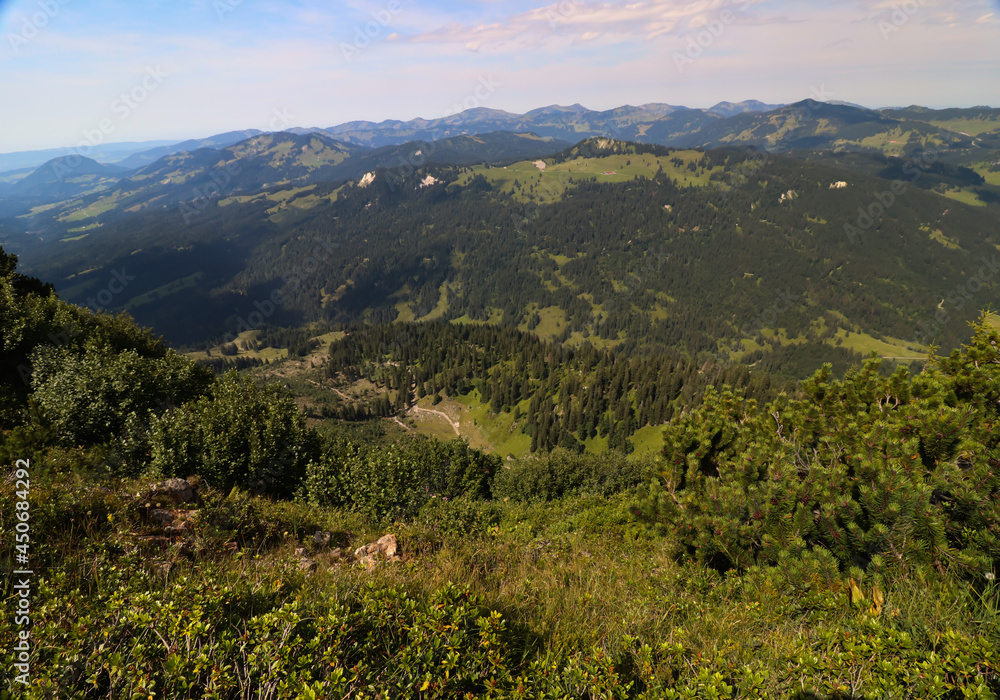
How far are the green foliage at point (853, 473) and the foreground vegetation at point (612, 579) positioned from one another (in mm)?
63

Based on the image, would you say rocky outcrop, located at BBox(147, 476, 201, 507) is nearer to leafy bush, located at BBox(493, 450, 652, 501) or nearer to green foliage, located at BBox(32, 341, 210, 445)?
green foliage, located at BBox(32, 341, 210, 445)

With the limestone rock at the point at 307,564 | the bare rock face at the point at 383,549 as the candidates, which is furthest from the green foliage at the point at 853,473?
the limestone rock at the point at 307,564

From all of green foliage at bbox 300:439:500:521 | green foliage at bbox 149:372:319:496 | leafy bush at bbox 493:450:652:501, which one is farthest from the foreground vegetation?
leafy bush at bbox 493:450:652:501

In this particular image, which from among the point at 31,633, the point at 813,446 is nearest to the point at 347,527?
the point at 31,633

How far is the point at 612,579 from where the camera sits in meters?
11.0

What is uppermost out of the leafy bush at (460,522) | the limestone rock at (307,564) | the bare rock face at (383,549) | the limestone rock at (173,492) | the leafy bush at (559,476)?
the limestone rock at (173,492)

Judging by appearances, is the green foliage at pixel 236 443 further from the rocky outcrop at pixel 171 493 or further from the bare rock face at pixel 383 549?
the bare rock face at pixel 383 549

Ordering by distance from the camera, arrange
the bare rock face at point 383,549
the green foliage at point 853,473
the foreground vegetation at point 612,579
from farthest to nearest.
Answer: the bare rock face at point 383,549, the green foliage at point 853,473, the foreground vegetation at point 612,579

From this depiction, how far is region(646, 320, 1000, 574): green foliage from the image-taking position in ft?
29.3

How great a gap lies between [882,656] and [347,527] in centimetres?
1542

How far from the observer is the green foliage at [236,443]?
20.8 m

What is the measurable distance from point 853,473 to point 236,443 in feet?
90.6

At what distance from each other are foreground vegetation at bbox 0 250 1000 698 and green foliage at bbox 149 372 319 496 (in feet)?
2.37

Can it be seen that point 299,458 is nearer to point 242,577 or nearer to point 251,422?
point 251,422
